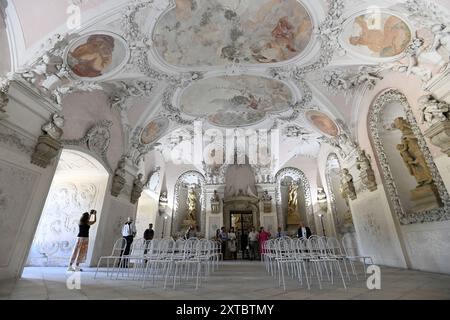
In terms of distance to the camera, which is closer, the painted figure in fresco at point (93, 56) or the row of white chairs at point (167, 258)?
the row of white chairs at point (167, 258)

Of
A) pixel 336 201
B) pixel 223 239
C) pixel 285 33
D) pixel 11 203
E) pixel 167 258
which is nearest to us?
pixel 167 258

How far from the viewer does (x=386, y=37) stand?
20.6 feet

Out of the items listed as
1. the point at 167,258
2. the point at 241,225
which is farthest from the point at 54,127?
the point at 241,225

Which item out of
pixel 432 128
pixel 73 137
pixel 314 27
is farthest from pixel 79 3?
pixel 432 128

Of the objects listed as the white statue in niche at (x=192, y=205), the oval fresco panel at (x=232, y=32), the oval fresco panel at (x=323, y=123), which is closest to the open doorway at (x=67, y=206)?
the oval fresco panel at (x=232, y=32)

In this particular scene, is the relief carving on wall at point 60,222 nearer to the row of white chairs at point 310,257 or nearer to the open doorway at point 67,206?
the open doorway at point 67,206

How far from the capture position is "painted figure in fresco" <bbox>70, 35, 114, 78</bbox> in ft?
20.7

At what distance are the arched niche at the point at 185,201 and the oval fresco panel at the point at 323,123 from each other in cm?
917

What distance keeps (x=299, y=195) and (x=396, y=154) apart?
29.4 feet

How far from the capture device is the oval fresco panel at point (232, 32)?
651 centimetres

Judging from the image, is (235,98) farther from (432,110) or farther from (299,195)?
(299,195)

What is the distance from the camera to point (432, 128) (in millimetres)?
5395

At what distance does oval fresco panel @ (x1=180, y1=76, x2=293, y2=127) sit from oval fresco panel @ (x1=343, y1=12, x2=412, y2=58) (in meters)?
3.00

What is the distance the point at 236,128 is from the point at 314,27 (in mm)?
7459
